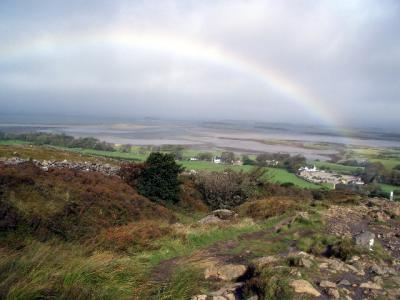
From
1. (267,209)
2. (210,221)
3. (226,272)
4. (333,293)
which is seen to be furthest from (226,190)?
(333,293)

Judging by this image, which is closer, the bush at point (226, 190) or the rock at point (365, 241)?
the rock at point (365, 241)

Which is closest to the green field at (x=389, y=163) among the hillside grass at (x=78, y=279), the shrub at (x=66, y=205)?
the shrub at (x=66, y=205)

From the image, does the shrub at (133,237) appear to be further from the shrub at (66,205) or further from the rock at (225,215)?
the rock at (225,215)

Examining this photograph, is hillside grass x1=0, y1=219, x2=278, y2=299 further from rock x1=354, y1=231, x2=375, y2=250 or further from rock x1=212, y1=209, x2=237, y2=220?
rock x1=212, y1=209, x2=237, y2=220

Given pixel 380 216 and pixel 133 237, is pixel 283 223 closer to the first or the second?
pixel 380 216

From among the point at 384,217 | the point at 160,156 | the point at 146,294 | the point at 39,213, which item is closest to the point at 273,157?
the point at 160,156

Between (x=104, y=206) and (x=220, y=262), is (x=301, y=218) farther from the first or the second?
(x=104, y=206)
